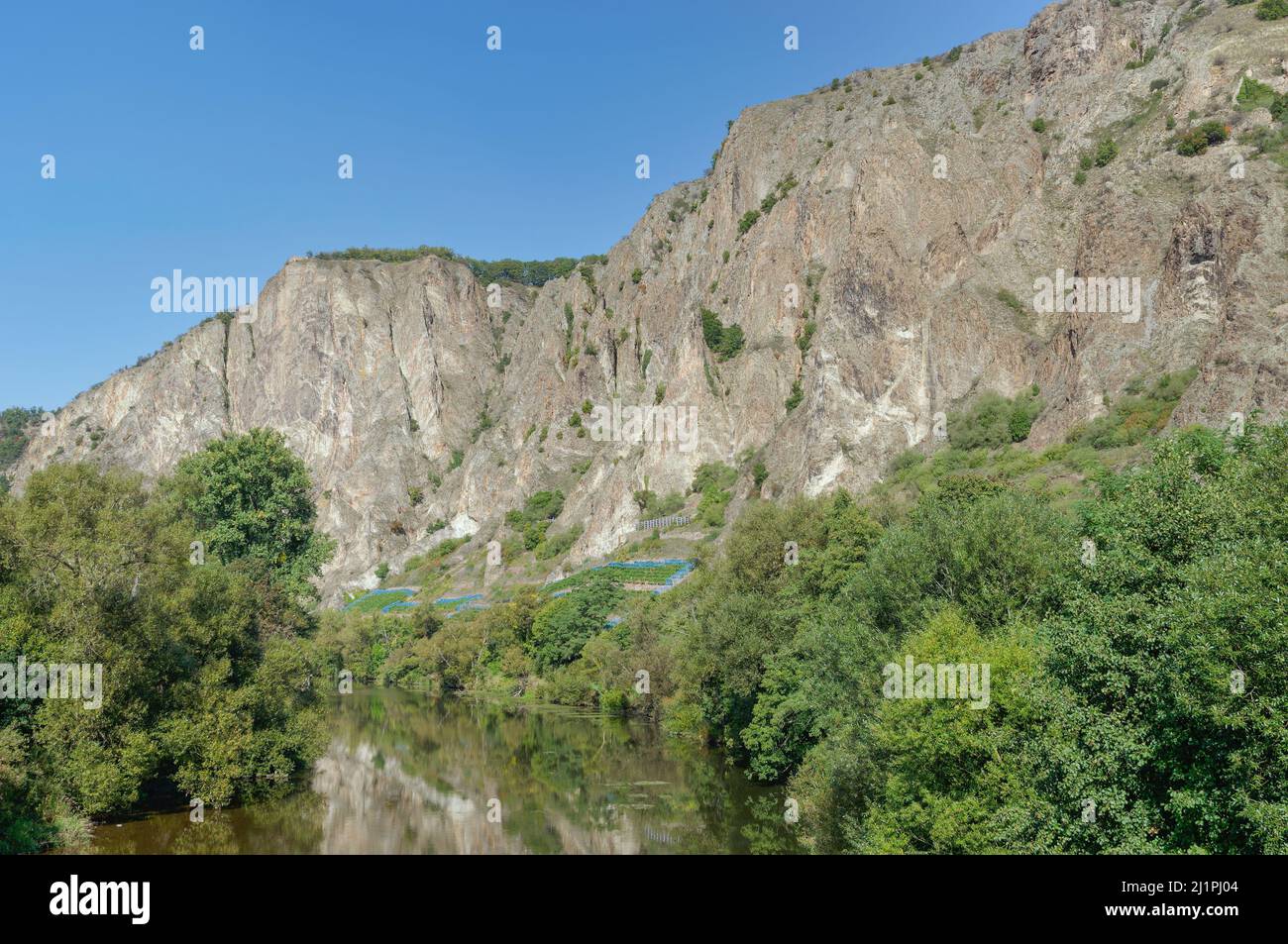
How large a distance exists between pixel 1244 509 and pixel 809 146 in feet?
358

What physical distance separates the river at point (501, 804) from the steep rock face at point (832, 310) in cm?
3526

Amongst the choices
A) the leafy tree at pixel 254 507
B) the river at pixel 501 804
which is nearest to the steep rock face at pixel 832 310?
the river at pixel 501 804

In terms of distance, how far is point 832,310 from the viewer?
3465 inches

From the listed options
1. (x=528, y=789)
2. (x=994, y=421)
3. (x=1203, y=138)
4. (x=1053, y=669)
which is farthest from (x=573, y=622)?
(x=1203, y=138)

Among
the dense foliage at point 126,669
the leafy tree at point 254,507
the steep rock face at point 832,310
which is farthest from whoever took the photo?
the steep rock face at point 832,310

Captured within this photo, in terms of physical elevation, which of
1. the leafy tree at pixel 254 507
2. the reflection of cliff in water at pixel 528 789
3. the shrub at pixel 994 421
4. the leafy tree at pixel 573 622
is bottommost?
the reflection of cliff in water at pixel 528 789

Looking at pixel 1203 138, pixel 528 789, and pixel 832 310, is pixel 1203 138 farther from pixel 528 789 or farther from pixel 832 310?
pixel 528 789

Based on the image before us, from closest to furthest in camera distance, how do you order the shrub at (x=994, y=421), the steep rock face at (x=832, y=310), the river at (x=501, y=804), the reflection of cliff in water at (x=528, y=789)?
the river at (x=501, y=804) < the reflection of cliff in water at (x=528, y=789) < the steep rock face at (x=832, y=310) < the shrub at (x=994, y=421)

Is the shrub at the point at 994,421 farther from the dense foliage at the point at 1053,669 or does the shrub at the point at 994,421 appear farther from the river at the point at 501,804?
the river at the point at 501,804

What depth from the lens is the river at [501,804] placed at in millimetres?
29328

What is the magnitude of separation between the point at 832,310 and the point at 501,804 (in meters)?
63.0

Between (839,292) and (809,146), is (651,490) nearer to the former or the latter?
(839,292)

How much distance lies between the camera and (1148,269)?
69.2 metres
